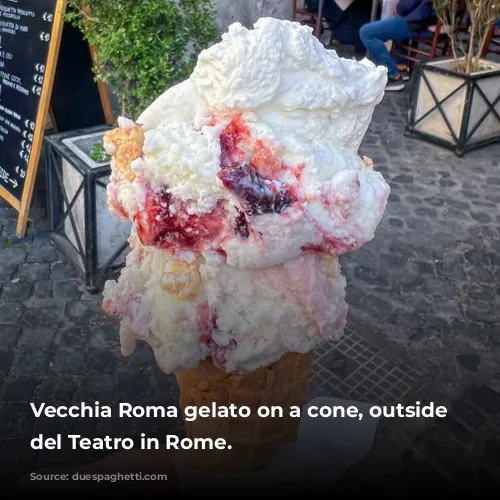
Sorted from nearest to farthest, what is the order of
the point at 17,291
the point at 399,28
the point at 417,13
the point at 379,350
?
the point at 379,350
the point at 17,291
the point at 417,13
the point at 399,28

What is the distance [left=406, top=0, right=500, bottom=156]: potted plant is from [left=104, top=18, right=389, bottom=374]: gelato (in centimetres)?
502

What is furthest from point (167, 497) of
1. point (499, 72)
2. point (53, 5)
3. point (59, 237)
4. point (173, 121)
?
point (499, 72)

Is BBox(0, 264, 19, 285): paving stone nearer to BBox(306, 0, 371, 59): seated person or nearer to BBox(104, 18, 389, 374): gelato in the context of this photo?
BBox(104, 18, 389, 374): gelato

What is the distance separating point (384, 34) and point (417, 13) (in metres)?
0.48

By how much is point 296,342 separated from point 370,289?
252 cm

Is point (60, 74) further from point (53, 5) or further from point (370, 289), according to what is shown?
point (370, 289)

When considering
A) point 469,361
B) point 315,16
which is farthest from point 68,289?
point 315,16

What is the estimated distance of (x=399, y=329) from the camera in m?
4.02

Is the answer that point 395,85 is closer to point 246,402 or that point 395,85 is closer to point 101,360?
point 101,360

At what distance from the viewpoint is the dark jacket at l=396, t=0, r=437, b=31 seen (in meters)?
8.17

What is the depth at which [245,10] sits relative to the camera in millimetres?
7379

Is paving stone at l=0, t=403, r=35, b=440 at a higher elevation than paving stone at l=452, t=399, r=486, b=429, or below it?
below

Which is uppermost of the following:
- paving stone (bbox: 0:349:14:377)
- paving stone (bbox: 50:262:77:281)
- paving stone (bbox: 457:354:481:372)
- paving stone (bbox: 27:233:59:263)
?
paving stone (bbox: 457:354:481:372)

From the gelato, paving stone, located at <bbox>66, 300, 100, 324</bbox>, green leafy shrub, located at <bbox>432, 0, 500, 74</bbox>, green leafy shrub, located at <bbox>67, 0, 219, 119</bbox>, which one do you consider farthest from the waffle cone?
green leafy shrub, located at <bbox>432, 0, 500, 74</bbox>
